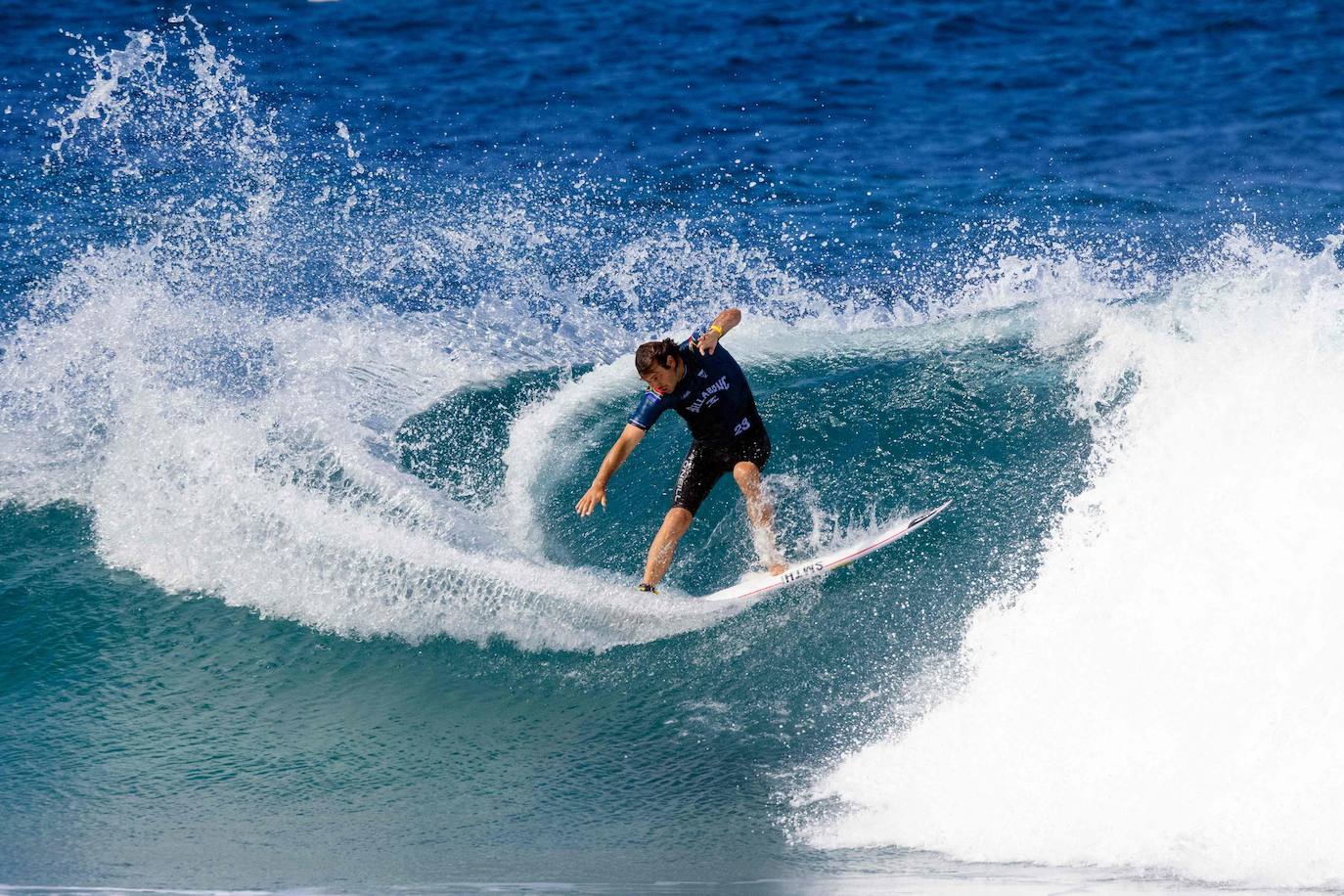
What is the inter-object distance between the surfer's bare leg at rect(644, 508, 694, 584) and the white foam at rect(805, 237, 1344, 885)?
1.76 metres

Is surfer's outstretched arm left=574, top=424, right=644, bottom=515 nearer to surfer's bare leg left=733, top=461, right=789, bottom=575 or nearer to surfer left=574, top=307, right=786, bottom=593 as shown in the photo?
surfer left=574, top=307, right=786, bottom=593

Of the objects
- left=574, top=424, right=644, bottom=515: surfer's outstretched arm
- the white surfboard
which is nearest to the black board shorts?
the white surfboard

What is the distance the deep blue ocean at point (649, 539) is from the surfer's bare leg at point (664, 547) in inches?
7.9

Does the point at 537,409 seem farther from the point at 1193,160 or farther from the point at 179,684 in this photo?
the point at 1193,160

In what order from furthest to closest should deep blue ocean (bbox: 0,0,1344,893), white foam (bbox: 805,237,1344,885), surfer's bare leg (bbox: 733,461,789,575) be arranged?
1. surfer's bare leg (bbox: 733,461,789,575)
2. deep blue ocean (bbox: 0,0,1344,893)
3. white foam (bbox: 805,237,1344,885)

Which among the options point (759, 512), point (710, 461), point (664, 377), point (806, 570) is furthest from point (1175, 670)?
point (664, 377)

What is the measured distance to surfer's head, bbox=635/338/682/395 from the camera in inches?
275

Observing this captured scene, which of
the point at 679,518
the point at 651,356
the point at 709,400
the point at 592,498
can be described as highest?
the point at 651,356

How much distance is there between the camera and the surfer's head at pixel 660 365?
A: 6.98 m

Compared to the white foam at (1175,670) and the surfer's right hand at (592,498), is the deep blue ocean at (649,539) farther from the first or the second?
the surfer's right hand at (592,498)

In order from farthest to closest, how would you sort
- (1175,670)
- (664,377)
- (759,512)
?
(759,512) < (664,377) < (1175,670)

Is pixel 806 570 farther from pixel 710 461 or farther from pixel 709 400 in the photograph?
pixel 709 400

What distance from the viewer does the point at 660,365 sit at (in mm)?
7027

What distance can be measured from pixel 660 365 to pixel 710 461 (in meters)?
0.93
